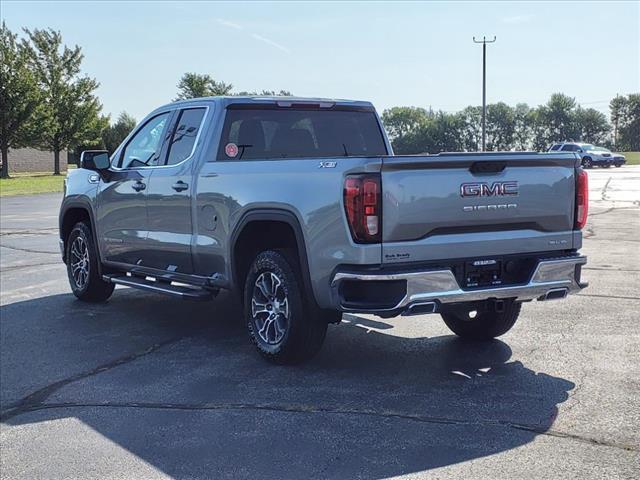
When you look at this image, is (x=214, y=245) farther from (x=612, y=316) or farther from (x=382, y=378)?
(x=612, y=316)

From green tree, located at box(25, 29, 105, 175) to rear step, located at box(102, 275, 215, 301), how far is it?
1862 inches

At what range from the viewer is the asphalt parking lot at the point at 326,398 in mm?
4109

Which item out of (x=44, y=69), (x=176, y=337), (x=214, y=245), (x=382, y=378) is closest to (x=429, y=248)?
(x=382, y=378)

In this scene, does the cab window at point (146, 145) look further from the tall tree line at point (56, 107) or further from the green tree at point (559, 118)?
the green tree at point (559, 118)

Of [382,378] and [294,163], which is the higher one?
[294,163]

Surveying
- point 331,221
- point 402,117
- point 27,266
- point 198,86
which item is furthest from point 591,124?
point 331,221

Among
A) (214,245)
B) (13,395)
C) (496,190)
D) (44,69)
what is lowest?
(13,395)

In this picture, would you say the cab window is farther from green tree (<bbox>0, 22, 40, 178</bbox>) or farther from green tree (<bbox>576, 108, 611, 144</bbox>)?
green tree (<bbox>576, 108, 611, 144</bbox>)

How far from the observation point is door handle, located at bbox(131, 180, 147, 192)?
7395 mm

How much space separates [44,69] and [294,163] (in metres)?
52.6

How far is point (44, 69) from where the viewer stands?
2116 inches

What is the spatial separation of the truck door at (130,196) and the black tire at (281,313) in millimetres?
1847

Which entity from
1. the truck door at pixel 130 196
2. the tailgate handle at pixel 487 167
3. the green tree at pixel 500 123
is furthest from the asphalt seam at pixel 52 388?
the green tree at pixel 500 123

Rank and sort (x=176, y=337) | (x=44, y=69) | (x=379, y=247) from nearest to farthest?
(x=379, y=247)
(x=176, y=337)
(x=44, y=69)
